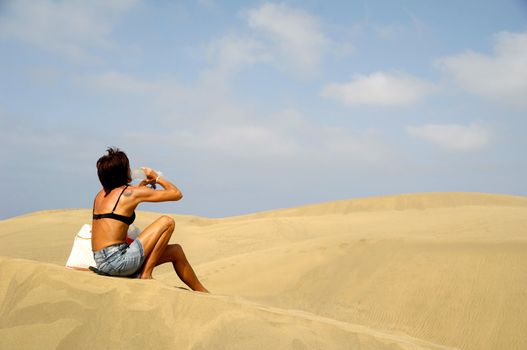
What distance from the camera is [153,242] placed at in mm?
4621

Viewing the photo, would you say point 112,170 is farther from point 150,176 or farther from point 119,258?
point 119,258

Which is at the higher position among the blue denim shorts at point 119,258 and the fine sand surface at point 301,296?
the blue denim shorts at point 119,258

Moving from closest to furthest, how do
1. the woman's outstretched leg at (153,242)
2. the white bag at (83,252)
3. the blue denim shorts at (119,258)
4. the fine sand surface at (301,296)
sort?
the fine sand surface at (301,296)
the blue denim shorts at (119,258)
the woman's outstretched leg at (153,242)
the white bag at (83,252)

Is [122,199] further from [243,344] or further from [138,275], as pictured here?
[243,344]

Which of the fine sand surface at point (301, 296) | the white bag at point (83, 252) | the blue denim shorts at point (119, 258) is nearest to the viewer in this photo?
the fine sand surface at point (301, 296)

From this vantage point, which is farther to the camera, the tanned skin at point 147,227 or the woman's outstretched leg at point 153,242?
the woman's outstretched leg at point 153,242

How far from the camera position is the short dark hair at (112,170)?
4.49 meters

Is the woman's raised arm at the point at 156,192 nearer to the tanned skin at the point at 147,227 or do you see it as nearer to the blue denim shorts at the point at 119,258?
the tanned skin at the point at 147,227

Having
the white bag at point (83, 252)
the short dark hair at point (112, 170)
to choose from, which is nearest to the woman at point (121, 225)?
the short dark hair at point (112, 170)

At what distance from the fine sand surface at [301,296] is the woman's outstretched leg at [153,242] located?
1.71 ft

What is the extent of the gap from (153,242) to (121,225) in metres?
0.33

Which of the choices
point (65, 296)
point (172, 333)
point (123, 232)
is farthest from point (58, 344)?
point (123, 232)

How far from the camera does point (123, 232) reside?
451 cm

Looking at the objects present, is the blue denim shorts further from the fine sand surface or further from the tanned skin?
the fine sand surface
